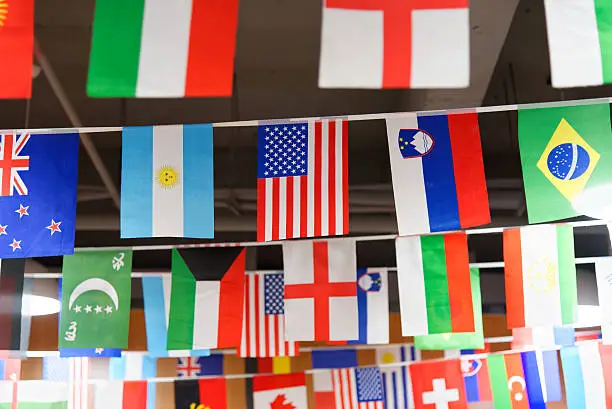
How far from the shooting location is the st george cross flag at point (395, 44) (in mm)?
3189

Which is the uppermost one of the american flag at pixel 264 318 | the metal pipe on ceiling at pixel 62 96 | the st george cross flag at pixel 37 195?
the metal pipe on ceiling at pixel 62 96

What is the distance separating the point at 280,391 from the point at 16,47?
496cm

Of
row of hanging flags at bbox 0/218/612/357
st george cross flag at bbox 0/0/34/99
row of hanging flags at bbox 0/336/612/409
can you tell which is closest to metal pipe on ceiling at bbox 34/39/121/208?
row of hanging flags at bbox 0/218/612/357

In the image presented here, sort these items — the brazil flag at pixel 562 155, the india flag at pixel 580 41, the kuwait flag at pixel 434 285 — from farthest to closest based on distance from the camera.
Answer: the kuwait flag at pixel 434 285
the brazil flag at pixel 562 155
the india flag at pixel 580 41

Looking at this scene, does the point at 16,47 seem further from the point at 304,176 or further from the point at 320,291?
the point at 320,291

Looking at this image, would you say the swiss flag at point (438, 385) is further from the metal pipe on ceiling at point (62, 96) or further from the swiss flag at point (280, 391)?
the metal pipe on ceiling at point (62, 96)

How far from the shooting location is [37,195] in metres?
4.76

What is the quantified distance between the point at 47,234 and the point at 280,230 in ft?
5.07

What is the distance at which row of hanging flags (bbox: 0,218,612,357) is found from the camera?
548cm

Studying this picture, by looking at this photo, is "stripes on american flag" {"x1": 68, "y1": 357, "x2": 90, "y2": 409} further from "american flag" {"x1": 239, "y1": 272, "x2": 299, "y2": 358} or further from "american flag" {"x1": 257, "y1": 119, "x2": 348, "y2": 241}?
"american flag" {"x1": 257, "y1": 119, "x2": 348, "y2": 241}

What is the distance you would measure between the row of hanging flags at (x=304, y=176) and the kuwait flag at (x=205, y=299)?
1.15 m

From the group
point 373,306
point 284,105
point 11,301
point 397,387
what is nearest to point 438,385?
point 373,306

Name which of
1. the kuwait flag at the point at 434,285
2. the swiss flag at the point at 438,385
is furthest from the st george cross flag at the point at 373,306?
the kuwait flag at the point at 434,285

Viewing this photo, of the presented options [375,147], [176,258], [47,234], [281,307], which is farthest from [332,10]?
[375,147]
